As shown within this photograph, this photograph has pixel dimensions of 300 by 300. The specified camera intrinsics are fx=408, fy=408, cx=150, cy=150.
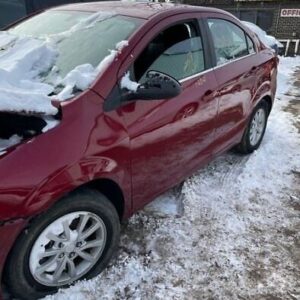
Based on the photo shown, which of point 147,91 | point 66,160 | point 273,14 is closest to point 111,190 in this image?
point 66,160

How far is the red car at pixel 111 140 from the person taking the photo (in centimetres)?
213

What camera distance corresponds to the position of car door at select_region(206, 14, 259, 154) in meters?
3.54

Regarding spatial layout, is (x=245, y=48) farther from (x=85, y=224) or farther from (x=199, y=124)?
(x=85, y=224)

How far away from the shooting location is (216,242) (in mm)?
3146

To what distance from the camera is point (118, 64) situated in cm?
254

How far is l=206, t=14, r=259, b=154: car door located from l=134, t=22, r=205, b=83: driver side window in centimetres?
25

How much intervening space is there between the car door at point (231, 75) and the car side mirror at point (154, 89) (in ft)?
3.21

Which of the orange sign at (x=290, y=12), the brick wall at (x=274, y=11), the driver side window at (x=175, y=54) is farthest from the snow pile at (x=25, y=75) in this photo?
the orange sign at (x=290, y=12)

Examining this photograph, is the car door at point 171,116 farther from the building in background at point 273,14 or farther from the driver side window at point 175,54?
the building in background at point 273,14

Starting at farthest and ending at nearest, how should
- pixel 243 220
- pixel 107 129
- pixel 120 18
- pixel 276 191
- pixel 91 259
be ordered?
pixel 276 191 < pixel 243 220 < pixel 120 18 < pixel 91 259 < pixel 107 129

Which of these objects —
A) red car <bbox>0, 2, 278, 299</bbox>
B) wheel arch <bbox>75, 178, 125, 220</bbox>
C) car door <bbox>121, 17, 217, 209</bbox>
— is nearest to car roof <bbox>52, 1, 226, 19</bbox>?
red car <bbox>0, 2, 278, 299</bbox>

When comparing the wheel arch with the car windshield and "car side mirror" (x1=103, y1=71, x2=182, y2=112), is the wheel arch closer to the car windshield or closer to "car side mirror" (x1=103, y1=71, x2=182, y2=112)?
"car side mirror" (x1=103, y1=71, x2=182, y2=112)

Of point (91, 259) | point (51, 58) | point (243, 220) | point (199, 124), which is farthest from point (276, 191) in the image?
point (51, 58)

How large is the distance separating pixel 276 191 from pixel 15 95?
2.76 metres
